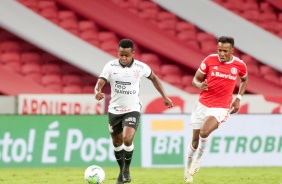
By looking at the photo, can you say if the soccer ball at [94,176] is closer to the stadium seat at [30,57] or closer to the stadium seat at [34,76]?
the stadium seat at [34,76]

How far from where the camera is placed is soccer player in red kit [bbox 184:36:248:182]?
11875 mm

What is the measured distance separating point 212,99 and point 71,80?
7.33 m

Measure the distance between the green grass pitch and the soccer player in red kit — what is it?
16.7 inches

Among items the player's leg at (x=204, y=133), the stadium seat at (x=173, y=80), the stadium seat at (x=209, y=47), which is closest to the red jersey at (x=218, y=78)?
the player's leg at (x=204, y=133)

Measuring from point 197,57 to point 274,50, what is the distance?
1986 millimetres

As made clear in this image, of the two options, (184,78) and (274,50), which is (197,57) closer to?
(184,78)

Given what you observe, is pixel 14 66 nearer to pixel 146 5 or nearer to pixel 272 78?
pixel 146 5

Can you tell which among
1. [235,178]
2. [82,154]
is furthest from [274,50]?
[235,178]

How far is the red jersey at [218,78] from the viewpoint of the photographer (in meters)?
11.9

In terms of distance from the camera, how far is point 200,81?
1195 cm

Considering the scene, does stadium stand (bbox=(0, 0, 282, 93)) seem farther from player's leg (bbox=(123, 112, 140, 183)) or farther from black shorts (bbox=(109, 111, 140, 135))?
player's leg (bbox=(123, 112, 140, 183))

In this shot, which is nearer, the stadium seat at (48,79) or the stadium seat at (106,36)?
the stadium seat at (48,79)

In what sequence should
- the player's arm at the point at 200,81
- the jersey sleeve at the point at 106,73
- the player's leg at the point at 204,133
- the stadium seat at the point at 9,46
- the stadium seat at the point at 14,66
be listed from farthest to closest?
the stadium seat at the point at 9,46 < the stadium seat at the point at 14,66 < the player's leg at the point at 204,133 < the player's arm at the point at 200,81 < the jersey sleeve at the point at 106,73

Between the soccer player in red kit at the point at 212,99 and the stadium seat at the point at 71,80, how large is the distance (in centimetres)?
715
